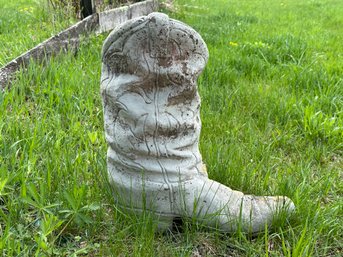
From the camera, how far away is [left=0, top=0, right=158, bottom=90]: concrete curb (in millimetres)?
3557

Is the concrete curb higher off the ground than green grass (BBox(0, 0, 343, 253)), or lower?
higher

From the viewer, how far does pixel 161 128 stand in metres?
1.83

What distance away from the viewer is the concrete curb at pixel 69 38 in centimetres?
356

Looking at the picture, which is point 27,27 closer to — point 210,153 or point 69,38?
point 69,38

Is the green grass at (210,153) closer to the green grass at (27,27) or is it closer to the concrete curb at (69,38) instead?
the concrete curb at (69,38)

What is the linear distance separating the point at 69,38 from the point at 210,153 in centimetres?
258

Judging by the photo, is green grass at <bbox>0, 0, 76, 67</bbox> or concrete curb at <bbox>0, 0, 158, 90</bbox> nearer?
concrete curb at <bbox>0, 0, 158, 90</bbox>

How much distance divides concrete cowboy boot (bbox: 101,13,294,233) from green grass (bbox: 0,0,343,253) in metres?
0.11

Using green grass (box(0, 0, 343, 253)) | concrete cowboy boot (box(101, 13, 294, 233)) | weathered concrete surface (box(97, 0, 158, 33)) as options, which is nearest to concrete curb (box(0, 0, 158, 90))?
weathered concrete surface (box(97, 0, 158, 33))

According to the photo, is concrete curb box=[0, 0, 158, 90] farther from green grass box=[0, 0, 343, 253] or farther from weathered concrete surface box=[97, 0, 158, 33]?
green grass box=[0, 0, 343, 253]

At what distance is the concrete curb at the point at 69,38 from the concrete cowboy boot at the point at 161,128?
5.91ft

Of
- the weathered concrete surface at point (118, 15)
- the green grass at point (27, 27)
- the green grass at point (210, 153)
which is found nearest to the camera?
the green grass at point (210, 153)

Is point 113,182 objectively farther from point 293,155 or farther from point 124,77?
point 293,155

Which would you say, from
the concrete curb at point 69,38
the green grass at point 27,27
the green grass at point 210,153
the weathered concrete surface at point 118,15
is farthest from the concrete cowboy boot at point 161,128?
the weathered concrete surface at point 118,15
